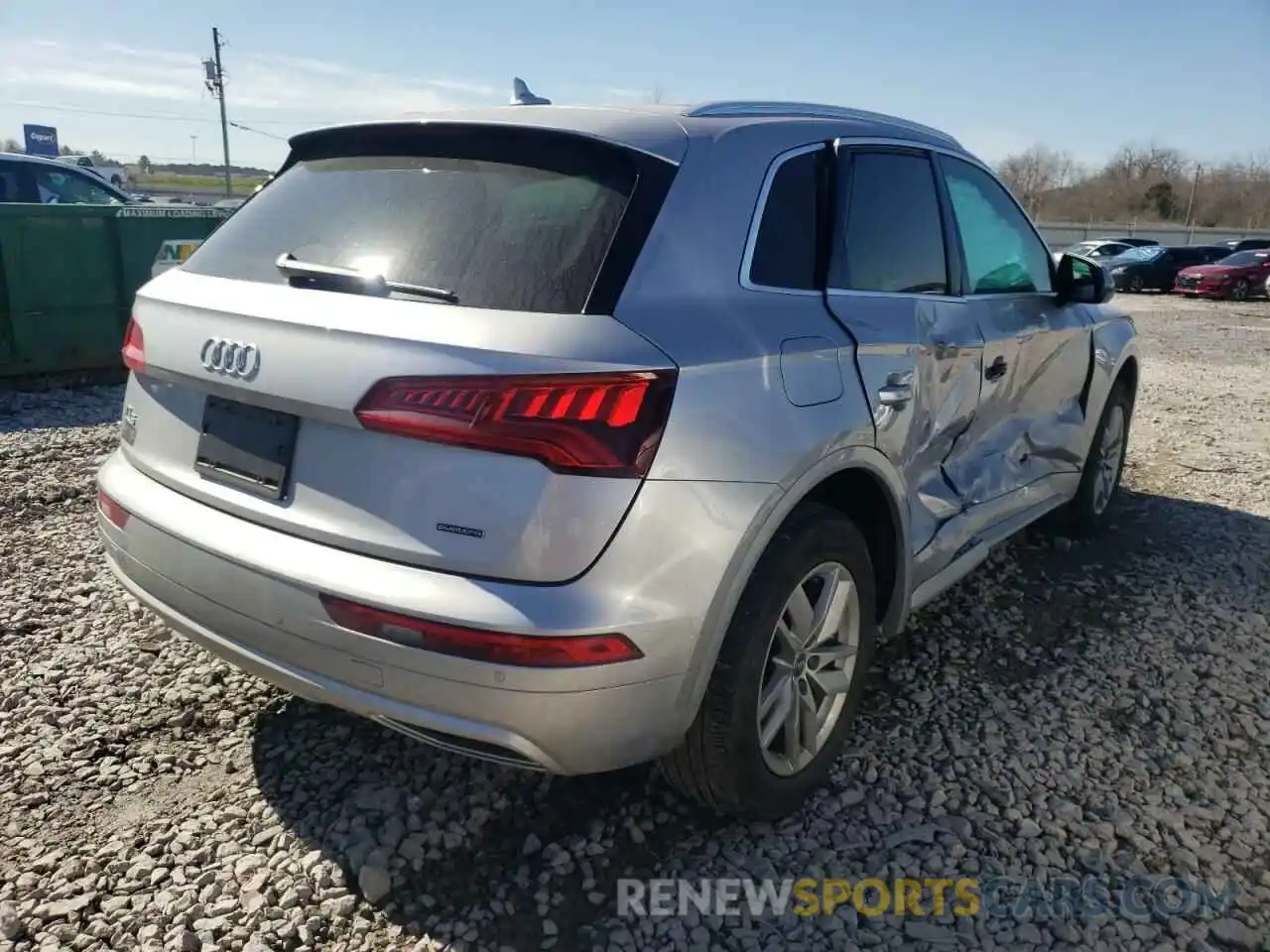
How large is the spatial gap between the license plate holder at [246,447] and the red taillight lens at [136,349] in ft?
1.11

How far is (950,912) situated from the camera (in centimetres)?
236

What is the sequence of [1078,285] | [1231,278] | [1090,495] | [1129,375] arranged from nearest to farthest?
[1078,285]
[1090,495]
[1129,375]
[1231,278]

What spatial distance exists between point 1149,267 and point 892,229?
87.7ft

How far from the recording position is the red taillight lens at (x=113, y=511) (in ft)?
8.21

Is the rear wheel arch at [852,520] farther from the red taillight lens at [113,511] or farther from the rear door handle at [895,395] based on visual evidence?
the red taillight lens at [113,511]

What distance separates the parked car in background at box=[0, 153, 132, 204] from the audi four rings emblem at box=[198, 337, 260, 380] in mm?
8106

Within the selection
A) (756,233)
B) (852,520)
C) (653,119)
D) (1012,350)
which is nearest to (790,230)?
(756,233)

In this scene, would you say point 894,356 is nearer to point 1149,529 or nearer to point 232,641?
point 232,641

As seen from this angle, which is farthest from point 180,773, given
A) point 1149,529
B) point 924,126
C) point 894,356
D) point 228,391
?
point 1149,529

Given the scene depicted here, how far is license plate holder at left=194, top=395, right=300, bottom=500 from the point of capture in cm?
216

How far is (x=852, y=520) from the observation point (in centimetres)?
285

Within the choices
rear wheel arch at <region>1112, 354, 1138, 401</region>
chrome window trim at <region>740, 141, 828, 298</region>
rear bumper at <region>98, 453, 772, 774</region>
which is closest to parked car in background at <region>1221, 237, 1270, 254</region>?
rear wheel arch at <region>1112, 354, 1138, 401</region>

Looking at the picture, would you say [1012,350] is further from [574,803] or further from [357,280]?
[357,280]

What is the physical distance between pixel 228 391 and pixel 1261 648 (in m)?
3.79
